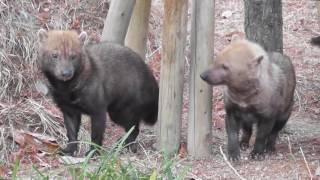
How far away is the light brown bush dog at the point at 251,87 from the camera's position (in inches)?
271

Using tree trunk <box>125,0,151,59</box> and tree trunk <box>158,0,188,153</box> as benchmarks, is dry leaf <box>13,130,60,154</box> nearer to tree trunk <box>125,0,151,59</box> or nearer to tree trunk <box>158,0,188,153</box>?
tree trunk <box>158,0,188,153</box>

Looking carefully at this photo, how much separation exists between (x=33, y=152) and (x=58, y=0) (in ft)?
13.4

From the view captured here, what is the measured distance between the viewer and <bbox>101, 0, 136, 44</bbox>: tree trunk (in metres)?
7.51

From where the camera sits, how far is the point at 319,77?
33.2 ft

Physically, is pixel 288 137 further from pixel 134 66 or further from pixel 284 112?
pixel 134 66

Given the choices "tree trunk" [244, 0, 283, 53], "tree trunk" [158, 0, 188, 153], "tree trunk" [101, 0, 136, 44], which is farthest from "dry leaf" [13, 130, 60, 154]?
"tree trunk" [244, 0, 283, 53]

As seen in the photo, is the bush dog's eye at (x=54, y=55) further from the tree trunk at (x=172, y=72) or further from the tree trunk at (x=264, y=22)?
the tree trunk at (x=264, y=22)

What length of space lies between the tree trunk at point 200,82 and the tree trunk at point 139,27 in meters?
1.11

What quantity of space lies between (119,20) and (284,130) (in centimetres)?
205

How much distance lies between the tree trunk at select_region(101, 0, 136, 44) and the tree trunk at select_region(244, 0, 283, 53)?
3.60ft

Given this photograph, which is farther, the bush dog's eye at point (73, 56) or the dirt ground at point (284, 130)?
the bush dog's eye at point (73, 56)

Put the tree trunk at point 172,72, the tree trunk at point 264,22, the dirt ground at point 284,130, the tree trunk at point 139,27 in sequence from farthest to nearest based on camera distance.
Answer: the tree trunk at point 139,27 < the tree trunk at point 264,22 < the tree trunk at point 172,72 < the dirt ground at point 284,130

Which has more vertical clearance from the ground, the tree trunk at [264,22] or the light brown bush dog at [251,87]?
the tree trunk at [264,22]

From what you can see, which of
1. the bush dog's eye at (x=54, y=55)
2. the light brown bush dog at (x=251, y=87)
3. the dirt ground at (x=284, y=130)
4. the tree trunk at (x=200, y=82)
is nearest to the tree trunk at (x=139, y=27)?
the dirt ground at (x=284, y=130)
